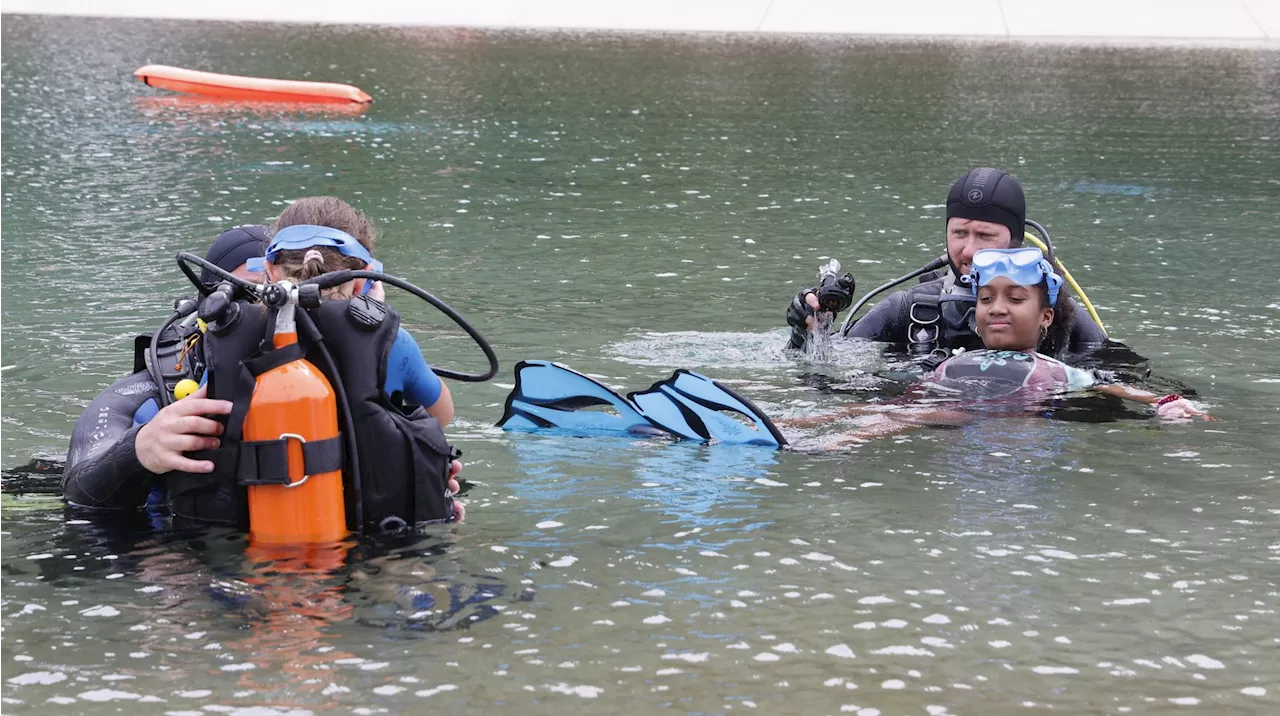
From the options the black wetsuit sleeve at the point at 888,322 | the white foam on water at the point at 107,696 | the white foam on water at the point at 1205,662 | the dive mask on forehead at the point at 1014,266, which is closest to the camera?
the white foam on water at the point at 107,696

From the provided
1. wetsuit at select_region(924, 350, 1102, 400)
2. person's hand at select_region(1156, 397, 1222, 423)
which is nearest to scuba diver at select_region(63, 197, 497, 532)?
wetsuit at select_region(924, 350, 1102, 400)

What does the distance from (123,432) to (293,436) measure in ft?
2.95

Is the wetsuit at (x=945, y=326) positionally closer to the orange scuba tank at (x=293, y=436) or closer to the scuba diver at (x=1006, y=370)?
the scuba diver at (x=1006, y=370)

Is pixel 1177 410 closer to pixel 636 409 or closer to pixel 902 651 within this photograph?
pixel 636 409

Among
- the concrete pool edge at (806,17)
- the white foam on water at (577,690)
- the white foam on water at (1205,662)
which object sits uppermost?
the concrete pool edge at (806,17)

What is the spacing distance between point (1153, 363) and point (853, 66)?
27.4m

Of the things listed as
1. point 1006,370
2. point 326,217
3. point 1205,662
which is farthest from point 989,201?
point 326,217

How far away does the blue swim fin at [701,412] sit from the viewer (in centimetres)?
713

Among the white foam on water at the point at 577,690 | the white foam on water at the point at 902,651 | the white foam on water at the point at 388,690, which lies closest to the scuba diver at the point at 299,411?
the white foam on water at the point at 388,690

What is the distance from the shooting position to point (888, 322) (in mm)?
8656

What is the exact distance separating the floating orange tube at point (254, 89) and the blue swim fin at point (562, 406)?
20.2 metres

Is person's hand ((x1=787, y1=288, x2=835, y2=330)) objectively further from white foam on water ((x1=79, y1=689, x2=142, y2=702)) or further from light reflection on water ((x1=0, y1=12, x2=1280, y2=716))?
white foam on water ((x1=79, y1=689, x2=142, y2=702))

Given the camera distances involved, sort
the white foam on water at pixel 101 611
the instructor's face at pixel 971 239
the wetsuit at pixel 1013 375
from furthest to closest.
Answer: the instructor's face at pixel 971 239
the wetsuit at pixel 1013 375
the white foam on water at pixel 101 611

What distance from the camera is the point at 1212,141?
23.4 meters
